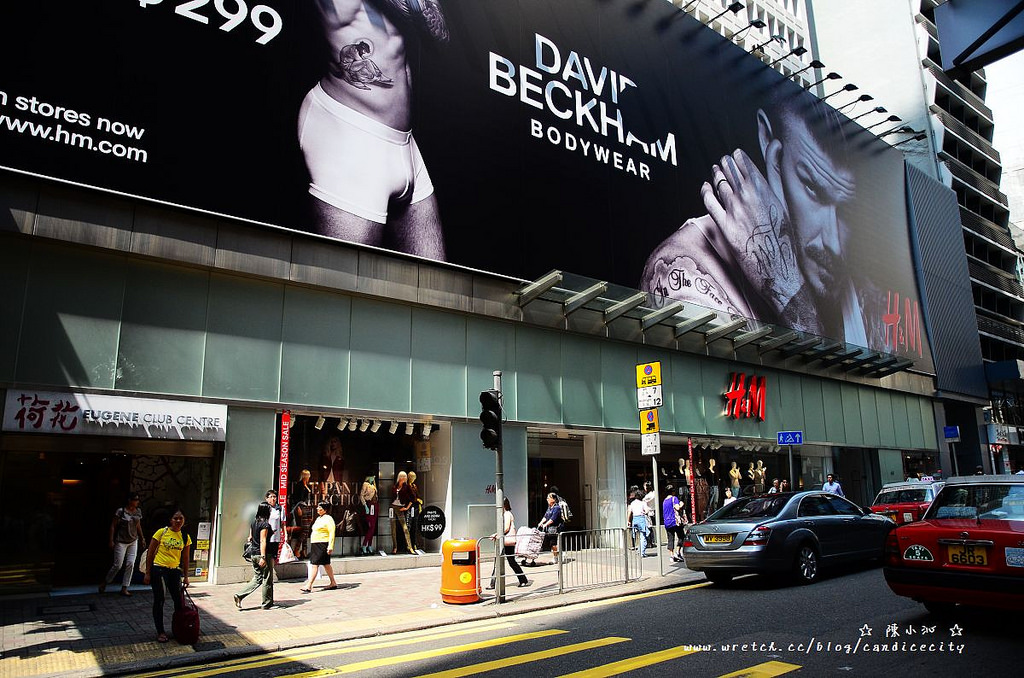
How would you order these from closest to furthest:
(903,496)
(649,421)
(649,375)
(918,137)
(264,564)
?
(264,564), (649,421), (649,375), (903,496), (918,137)

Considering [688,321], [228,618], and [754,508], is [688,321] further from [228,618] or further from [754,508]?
[228,618]

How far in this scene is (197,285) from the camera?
14211 millimetres

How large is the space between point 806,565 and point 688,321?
40.2ft

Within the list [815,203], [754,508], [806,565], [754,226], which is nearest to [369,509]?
[754,508]

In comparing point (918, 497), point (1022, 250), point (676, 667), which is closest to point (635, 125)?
point (918, 497)

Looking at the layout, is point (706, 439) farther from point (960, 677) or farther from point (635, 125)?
point (960, 677)

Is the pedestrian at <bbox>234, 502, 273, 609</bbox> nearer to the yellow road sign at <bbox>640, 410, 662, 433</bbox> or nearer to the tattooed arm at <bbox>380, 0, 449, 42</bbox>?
the yellow road sign at <bbox>640, 410, 662, 433</bbox>

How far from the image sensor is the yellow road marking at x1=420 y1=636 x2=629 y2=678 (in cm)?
679

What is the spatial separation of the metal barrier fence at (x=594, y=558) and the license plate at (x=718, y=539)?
177 cm

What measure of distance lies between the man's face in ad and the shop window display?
19.9 m

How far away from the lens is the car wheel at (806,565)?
11501 millimetres

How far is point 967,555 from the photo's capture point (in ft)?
23.9

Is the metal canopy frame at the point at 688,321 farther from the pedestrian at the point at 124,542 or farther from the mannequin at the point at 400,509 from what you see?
the pedestrian at the point at 124,542

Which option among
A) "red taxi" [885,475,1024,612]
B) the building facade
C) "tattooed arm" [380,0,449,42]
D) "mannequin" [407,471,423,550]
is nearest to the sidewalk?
the building facade
